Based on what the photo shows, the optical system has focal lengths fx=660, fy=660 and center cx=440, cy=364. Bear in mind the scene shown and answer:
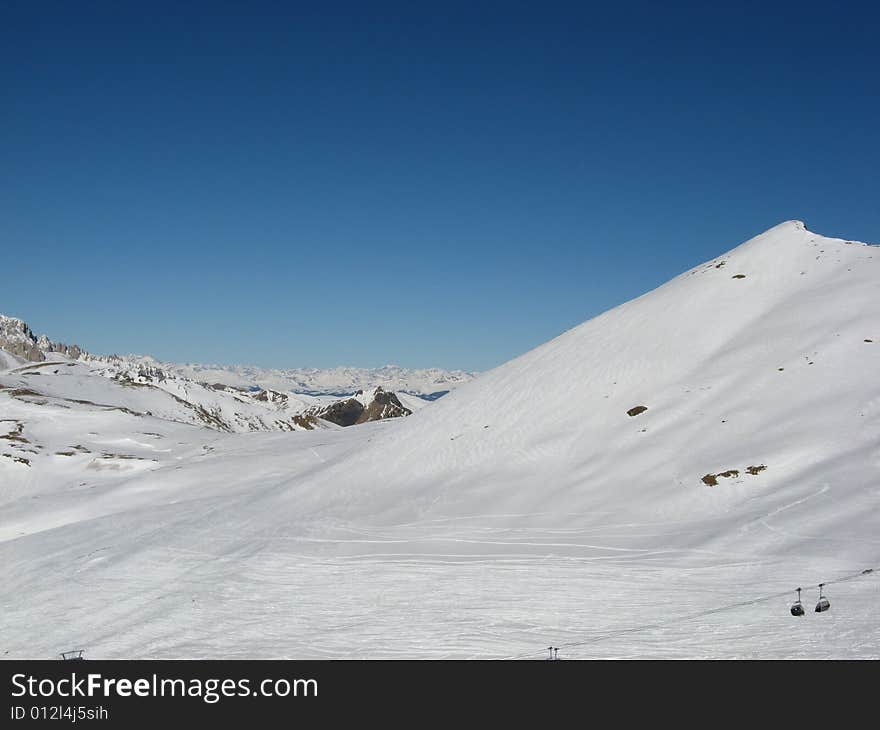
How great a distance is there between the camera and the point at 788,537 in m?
19.2

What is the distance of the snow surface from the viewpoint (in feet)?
53.4

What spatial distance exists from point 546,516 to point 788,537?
29.7 ft

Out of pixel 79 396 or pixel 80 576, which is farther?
pixel 79 396

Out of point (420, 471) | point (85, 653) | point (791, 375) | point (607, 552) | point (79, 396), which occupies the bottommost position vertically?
point (85, 653)

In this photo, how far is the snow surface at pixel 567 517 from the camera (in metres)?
16.3

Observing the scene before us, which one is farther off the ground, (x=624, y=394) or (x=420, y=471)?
(x=624, y=394)

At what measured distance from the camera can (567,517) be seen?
997 inches
